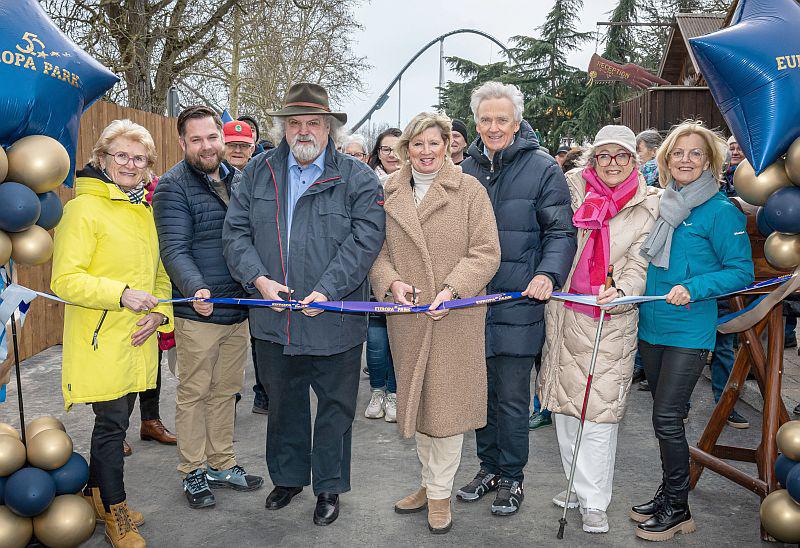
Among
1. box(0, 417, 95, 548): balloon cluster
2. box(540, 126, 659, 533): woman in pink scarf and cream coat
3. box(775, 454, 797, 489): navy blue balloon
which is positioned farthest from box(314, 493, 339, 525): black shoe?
box(775, 454, 797, 489): navy blue balloon

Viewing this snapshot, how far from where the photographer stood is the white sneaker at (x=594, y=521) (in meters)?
4.15

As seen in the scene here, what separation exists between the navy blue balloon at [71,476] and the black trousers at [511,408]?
2272 millimetres

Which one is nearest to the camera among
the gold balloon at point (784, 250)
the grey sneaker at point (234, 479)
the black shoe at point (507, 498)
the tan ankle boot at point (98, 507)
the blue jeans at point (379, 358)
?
Result: the gold balloon at point (784, 250)

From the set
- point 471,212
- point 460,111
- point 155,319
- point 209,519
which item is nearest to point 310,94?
point 471,212

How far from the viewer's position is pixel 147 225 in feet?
13.7

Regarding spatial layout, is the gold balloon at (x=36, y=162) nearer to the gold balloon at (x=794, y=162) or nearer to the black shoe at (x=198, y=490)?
the black shoe at (x=198, y=490)

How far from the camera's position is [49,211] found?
12.0 ft

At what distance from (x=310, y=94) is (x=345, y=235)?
0.82 metres

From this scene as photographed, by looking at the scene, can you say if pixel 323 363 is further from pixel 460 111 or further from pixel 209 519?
pixel 460 111

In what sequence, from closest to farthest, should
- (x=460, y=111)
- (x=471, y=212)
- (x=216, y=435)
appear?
1. (x=471, y=212)
2. (x=216, y=435)
3. (x=460, y=111)

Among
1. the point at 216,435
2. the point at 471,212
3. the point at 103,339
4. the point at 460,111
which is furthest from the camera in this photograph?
the point at 460,111

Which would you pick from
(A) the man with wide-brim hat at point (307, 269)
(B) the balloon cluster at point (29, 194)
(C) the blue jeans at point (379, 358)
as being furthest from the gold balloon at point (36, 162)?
(C) the blue jeans at point (379, 358)

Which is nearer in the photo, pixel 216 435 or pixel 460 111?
pixel 216 435

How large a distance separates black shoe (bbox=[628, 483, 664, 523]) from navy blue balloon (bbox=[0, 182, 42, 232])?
3541mm
